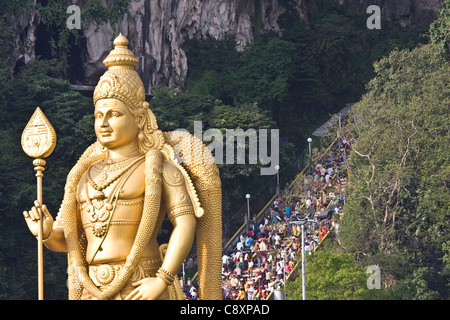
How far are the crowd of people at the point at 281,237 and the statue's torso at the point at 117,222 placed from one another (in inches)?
779

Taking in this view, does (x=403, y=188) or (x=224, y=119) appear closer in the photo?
(x=403, y=188)

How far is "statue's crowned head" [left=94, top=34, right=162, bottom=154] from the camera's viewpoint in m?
17.6

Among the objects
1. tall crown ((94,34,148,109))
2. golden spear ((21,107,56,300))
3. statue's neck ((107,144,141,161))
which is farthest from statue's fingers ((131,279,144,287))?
tall crown ((94,34,148,109))

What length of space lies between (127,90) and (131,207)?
1459 mm

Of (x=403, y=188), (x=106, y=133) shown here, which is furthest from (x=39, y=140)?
(x=403, y=188)

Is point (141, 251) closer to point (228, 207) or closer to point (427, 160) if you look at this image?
point (427, 160)

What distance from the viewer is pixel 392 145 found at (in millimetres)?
44188

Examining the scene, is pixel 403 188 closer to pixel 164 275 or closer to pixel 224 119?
pixel 224 119

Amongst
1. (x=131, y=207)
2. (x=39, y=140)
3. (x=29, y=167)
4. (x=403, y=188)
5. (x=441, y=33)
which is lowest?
(x=131, y=207)

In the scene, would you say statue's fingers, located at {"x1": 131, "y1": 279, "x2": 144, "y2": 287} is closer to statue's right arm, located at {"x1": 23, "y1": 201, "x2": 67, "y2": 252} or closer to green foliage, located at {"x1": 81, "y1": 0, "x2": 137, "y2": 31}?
statue's right arm, located at {"x1": 23, "y1": 201, "x2": 67, "y2": 252}

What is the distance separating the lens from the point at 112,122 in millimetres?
17609

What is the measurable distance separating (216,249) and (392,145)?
2682 cm

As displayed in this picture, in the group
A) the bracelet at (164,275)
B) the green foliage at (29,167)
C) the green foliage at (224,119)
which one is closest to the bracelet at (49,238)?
the bracelet at (164,275)

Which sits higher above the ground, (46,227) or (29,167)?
(29,167)
